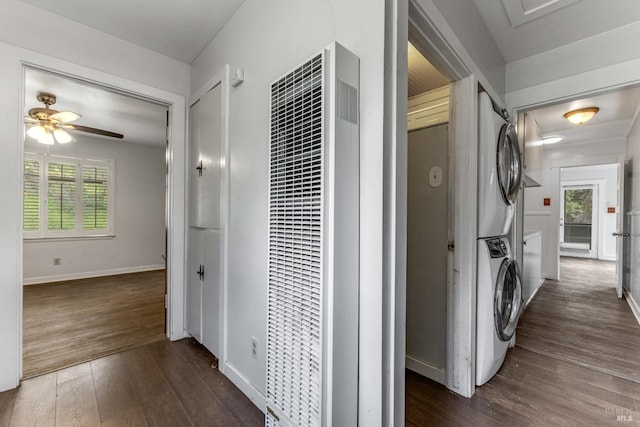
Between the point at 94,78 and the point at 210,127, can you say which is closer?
the point at 94,78

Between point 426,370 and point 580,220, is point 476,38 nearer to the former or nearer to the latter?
point 426,370

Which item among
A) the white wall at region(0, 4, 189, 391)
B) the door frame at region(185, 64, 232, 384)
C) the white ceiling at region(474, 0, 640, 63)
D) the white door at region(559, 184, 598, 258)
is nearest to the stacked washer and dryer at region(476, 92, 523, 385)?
the white ceiling at region(474, 0, 640, 63)

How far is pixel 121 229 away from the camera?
5188 mm

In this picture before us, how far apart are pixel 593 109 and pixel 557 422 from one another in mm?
3533

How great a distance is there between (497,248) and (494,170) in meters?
0.53

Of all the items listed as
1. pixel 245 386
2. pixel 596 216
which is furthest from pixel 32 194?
pixel 596 216

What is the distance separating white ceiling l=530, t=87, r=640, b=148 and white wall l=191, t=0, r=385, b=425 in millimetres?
2543

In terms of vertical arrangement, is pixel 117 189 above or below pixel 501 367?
above

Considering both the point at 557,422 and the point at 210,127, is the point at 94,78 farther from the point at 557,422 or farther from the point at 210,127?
the point at 557,422

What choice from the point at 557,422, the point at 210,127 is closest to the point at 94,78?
the point at 210,127

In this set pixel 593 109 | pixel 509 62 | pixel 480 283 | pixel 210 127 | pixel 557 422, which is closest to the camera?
pixel 557 422

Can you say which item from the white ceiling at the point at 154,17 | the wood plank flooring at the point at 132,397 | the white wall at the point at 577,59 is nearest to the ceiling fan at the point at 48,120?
the white ceiling at the point at 154,17

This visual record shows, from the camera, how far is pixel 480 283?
174 cm

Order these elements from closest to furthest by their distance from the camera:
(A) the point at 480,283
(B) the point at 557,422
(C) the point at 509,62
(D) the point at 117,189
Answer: (B) the point at 557,422, (A) the point at 480,283, (C) the point at 509,62, (D) the point at 117,189
